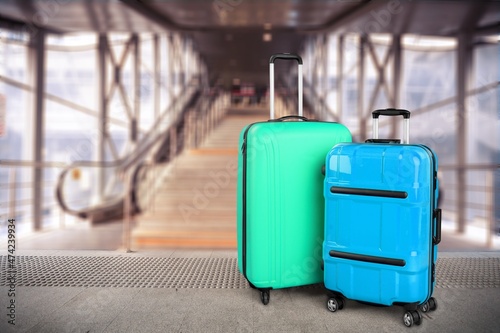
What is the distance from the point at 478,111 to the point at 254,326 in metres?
6.42

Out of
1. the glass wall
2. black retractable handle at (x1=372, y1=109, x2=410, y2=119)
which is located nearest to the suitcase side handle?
black retractable handle at (x1=372, y1=109, x2=410, y2=119)

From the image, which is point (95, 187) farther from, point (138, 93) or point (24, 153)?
point (138, 93)

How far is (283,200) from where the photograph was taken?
1523 millimetres

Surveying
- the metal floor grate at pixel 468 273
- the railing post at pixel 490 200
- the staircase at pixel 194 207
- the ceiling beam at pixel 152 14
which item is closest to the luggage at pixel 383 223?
the metal floor grate at pixel 468 273

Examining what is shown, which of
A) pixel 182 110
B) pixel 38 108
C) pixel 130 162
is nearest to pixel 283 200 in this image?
pixel 130 162

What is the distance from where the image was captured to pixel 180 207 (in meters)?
4.95

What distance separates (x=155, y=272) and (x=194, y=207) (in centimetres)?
300

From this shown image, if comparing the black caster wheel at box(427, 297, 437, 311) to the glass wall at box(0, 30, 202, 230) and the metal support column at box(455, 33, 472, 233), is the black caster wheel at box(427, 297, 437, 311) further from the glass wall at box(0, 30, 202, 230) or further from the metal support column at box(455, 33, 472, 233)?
the metal support column at box(455, 33, 472, 233)

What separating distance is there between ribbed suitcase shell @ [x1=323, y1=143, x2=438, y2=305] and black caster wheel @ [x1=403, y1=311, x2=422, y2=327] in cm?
4

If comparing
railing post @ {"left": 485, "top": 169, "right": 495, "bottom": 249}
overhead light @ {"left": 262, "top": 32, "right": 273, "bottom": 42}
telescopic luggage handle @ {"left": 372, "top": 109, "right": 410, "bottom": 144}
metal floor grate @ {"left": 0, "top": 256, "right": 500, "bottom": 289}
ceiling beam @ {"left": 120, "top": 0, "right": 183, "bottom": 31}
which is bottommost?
metal floor grate @ {"left": 0, "top": 256, "right": 500, "bottom": 289}

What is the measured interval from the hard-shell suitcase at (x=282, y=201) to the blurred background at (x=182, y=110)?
74.9 inches

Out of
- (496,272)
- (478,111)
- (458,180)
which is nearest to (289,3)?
(478,111)

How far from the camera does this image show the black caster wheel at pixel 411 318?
1.33 m

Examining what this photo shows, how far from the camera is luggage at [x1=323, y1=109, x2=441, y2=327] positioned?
1.33m
